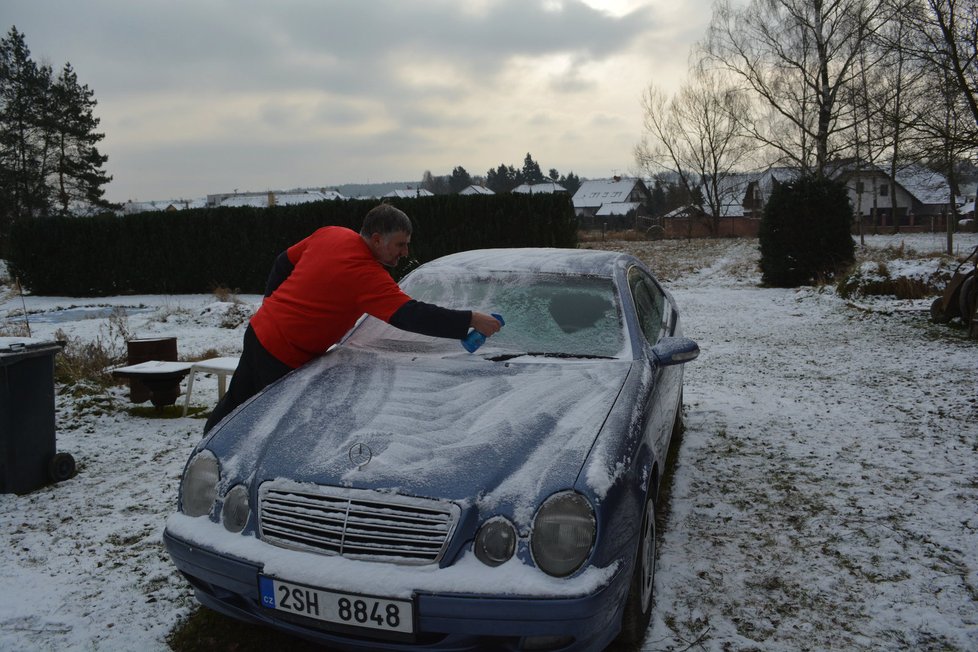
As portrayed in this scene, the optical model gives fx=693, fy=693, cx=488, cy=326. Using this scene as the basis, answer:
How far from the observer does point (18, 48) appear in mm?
40906

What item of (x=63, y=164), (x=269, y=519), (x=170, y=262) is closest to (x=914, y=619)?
(x=269, y=519)

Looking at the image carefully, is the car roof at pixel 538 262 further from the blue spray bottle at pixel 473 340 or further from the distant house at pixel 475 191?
the distant house at pixel 475 191

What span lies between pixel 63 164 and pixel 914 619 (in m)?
48.1

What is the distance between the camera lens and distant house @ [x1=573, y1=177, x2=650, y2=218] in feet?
270

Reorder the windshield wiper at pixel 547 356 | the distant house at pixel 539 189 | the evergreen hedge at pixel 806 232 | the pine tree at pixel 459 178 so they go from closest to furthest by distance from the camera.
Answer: the windshield wiper at pixel 547 356 → the evergreen hedge at pixel 806 232 → the distant house at pixel 539 189 → the pine tree at pixel 459 178


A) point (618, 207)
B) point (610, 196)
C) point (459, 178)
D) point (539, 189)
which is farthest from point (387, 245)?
point (459, 178)

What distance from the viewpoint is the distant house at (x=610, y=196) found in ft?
270

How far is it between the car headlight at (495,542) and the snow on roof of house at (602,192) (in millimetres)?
85171

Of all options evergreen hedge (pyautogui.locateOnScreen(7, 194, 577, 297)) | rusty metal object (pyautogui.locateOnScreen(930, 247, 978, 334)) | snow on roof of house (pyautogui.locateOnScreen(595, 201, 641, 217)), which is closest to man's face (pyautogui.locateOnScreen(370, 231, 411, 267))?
rusty metal object (pyautogui.locateOnScreen(930, 247, 978, 334))

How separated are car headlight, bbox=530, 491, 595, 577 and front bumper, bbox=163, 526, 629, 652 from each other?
11 cm

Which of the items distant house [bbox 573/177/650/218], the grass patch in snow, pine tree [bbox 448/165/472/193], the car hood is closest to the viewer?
the car hood

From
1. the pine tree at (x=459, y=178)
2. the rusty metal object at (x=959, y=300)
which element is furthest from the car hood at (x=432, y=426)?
the pine tree at (x=459, y=178)

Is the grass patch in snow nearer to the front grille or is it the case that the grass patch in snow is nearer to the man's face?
the front grille

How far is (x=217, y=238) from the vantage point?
63.6ft
